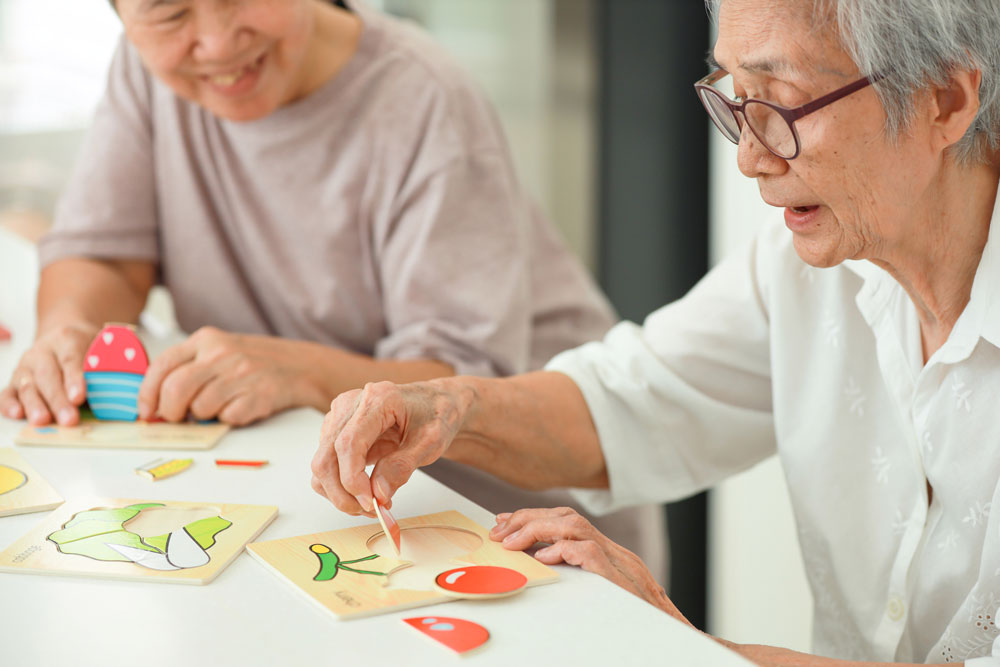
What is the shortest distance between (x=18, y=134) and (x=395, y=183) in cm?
203

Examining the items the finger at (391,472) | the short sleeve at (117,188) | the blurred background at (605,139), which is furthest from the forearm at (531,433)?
the blurred background at (605,139)

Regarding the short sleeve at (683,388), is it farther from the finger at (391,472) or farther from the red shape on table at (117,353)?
the red shape on table at (117,353)

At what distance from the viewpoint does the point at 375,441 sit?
86cm

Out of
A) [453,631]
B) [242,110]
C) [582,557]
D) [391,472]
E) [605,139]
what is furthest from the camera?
[605,139]

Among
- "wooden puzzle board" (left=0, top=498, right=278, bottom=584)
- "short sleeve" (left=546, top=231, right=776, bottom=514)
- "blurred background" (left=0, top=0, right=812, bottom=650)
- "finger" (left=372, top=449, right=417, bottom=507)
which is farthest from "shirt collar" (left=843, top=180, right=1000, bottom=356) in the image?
"blurred background" (left=0, top=0, right=812, bottom=650)

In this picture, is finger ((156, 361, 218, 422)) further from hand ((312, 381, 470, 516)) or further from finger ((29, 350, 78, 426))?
hand ((312, 381, 470, 516))

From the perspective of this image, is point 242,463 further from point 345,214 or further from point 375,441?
point 345,214

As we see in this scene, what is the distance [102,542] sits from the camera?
78cm

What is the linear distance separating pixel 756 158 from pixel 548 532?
14.2 inches

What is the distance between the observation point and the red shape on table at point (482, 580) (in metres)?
0.69

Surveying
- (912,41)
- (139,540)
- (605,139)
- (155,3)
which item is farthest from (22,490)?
(605,139)

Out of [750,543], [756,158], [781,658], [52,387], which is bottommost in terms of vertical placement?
[750,543]

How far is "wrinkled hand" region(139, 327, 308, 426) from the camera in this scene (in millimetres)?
1106

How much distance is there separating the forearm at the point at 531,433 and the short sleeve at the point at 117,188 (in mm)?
728
